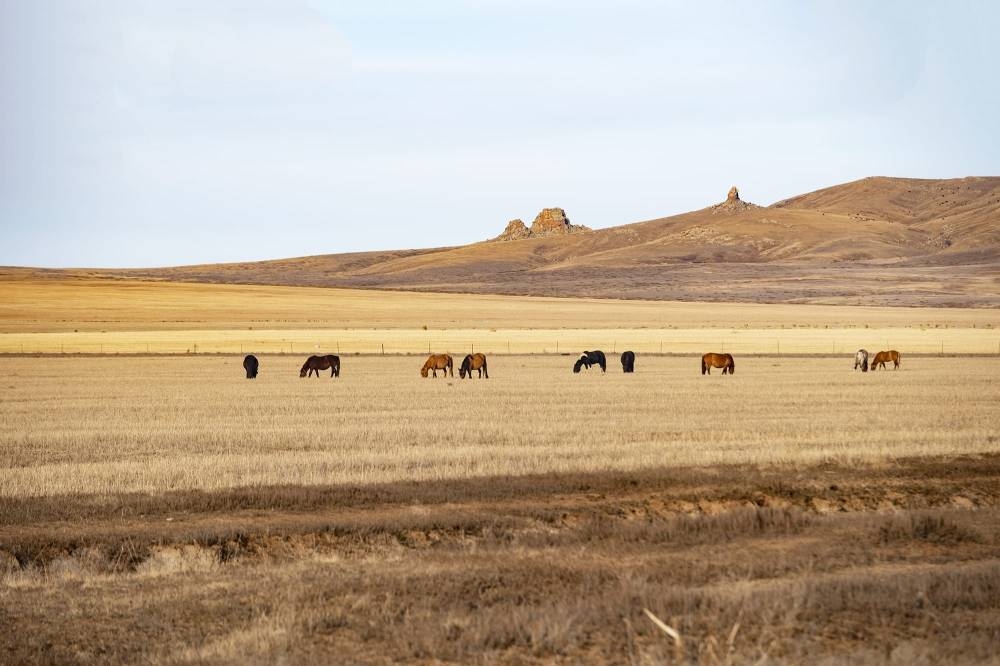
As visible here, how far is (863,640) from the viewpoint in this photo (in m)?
8.48

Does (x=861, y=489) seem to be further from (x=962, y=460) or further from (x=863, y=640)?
(x=863, y=640)

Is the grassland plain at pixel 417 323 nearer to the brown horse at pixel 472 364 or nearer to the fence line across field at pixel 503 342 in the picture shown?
the fence line across field at pixel 503 342

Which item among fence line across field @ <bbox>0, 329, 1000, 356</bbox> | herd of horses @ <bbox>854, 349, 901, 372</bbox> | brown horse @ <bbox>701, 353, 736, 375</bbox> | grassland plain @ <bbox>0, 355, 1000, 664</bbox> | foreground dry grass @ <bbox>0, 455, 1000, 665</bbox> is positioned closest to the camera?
foreground dry grass @ <bbox>0, 455, 1000, 665</bbox>

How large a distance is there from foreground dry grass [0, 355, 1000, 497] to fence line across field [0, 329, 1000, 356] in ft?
62.1

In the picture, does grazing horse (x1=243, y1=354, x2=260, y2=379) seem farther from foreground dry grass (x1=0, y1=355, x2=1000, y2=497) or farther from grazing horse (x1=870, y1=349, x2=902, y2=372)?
grazing horse (x1=870, y1=349, x2=902, y2=372)

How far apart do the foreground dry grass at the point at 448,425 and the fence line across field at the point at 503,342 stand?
62.1ft

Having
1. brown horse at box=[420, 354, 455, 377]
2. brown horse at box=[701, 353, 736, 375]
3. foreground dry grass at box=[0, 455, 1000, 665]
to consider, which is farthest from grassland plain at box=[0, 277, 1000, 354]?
foreground dry grass at box=[0, 455, 1000, 665]

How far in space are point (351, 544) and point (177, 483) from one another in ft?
14.6

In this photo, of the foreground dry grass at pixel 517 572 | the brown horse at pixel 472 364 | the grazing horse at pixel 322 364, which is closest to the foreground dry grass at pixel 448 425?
the grazing horse at pixel 322 364

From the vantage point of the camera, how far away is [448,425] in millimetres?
22859

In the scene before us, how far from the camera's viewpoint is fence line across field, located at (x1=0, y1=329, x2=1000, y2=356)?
59906 mm

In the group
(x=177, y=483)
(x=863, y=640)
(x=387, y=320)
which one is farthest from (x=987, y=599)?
(x=387, y=320)

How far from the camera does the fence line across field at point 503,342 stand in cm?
5991

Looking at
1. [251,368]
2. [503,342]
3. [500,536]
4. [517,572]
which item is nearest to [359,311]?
[503,342]
